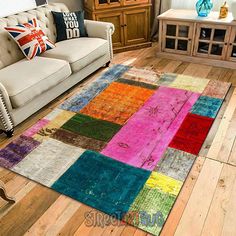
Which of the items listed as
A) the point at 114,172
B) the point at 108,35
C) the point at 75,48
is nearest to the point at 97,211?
the point at 114,172

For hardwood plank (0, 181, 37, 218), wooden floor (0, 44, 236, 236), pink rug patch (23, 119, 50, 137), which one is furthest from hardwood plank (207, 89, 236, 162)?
pink rug patch (23, 119, 50, 137)

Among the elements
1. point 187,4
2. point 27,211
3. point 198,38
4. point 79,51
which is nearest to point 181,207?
point 27,211

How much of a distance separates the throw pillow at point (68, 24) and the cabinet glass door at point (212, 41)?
1.43 meters

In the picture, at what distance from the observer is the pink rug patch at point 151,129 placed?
200 centimetres

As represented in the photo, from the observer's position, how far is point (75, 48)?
9.33ft

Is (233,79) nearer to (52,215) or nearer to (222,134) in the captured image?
(222,134)

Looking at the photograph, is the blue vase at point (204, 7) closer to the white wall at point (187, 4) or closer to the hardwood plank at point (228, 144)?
the white wall at point (187, 4)

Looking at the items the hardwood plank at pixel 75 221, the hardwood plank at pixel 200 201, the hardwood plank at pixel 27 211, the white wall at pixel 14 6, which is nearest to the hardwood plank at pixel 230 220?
the hardwood plank at pixel 200 201

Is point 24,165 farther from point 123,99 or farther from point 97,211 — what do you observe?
point 123,99

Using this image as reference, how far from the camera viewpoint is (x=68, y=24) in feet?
10.2

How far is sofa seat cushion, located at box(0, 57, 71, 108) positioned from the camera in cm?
220

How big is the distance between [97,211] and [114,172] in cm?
32

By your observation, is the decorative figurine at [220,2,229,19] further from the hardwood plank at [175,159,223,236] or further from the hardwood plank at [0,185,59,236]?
the hardwood plank at [0,185,59,236]

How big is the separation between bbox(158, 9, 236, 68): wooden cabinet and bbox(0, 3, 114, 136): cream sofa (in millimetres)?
769
